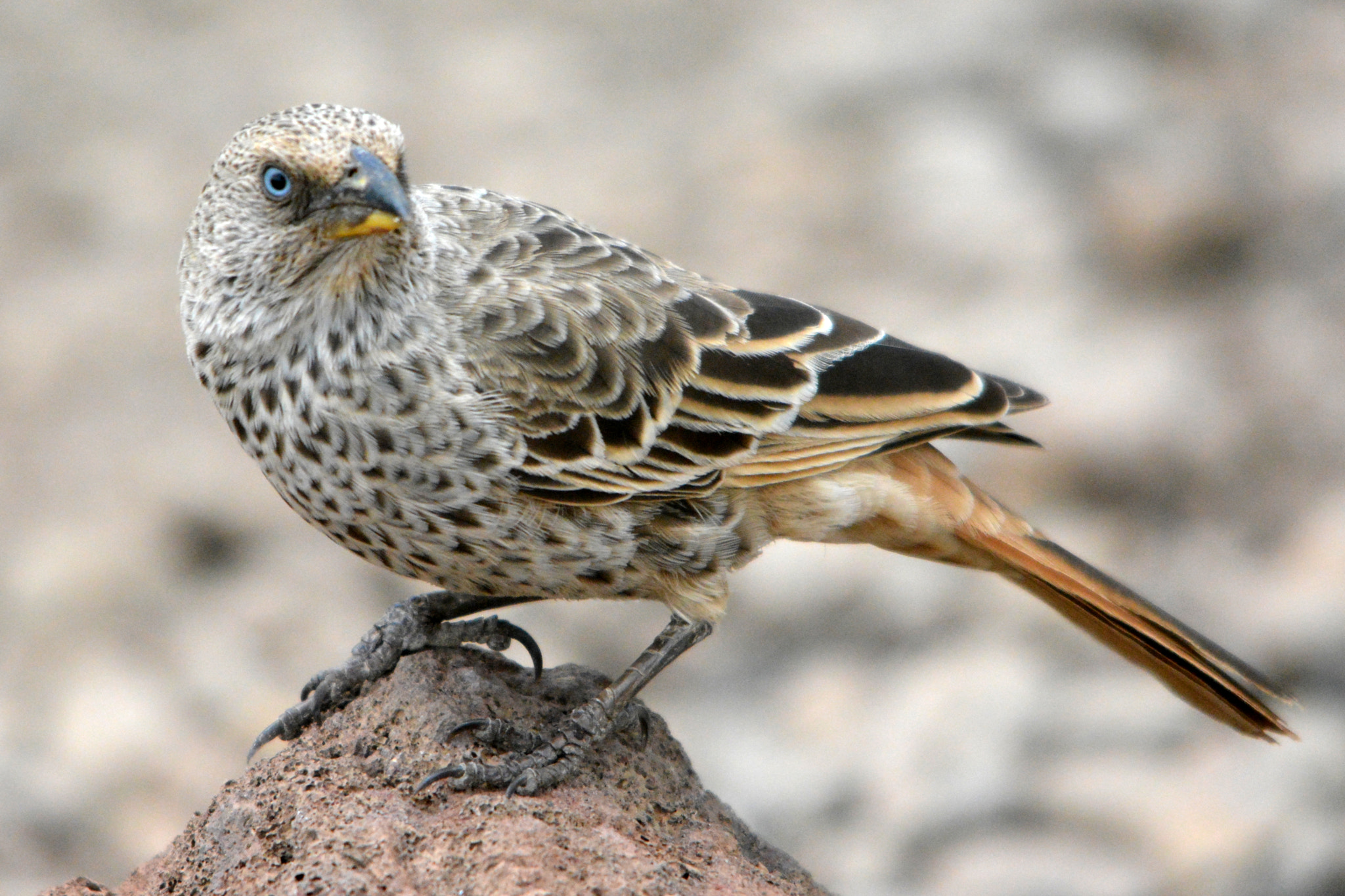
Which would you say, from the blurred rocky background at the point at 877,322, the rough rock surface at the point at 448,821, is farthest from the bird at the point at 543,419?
the blurred rocky background at the point at 877,322

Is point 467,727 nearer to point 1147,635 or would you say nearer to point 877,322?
point 1147,635

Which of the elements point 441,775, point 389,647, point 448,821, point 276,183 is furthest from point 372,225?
point 448,821

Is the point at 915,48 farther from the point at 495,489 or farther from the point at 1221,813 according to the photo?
the point at 495,489

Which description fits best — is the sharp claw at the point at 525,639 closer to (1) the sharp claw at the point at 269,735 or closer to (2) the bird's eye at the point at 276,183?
(1) the sharp claw at the point at 269,735

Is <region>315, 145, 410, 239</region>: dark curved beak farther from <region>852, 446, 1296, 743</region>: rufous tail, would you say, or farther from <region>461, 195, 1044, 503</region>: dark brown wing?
<region>852, 446, 1296, 743</region>: rufous tail

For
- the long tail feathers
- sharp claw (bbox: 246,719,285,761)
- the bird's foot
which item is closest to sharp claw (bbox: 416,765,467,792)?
the bird's foot

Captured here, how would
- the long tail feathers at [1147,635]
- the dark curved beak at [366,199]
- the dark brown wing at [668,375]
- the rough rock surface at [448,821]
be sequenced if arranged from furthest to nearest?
1. the long tail feathers at [1147,635]
2. the dark brown wing at [668,375]
3. the dark curved beak at [366,199]
4. the rough rock surface at [448,821]

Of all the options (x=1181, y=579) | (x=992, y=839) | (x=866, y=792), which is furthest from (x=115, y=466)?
(x=1181, y=579)
